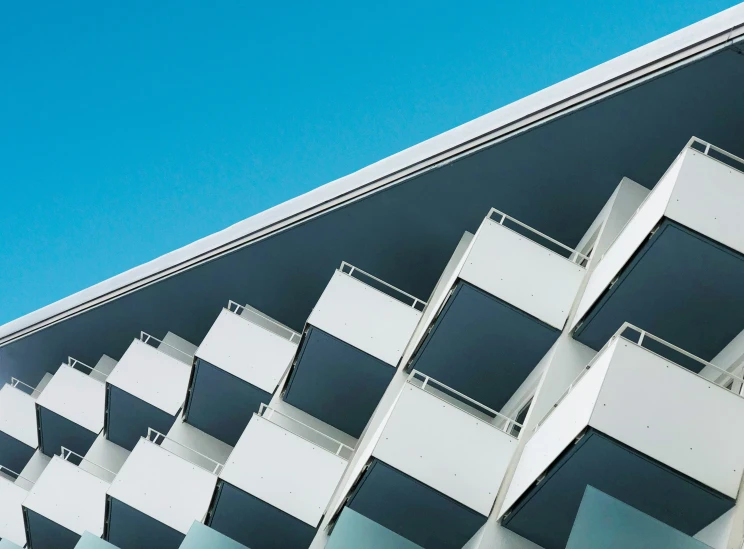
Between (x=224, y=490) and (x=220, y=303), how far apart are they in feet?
22.8

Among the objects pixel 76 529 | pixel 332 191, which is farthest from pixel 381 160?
pixel 76 529

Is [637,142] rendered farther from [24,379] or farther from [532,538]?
[24,379]

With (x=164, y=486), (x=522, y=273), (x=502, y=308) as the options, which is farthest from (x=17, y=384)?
(x=522, y=273)

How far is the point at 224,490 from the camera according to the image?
1638 cm

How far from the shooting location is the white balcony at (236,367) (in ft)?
66.3

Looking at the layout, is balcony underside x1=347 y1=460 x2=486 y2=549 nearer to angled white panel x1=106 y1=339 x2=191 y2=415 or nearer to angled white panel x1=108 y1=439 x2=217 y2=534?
angled white panel x1=108 y1=439 x2=217 y2=534

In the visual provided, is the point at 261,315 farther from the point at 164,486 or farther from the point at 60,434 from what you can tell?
the point at 60,434

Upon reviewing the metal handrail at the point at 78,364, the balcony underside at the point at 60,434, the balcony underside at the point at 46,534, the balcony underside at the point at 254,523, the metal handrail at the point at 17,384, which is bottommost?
the balcony underside at the point at 46,534

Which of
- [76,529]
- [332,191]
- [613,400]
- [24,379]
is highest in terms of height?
[332,191]

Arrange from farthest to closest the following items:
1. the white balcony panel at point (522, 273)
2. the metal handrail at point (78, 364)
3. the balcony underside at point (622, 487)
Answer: the metal handrail at point (78, 364), the white balcony panel at point (522, 273), the balcony underside at point (622, 487)

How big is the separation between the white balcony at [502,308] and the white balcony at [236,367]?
5.20 metres

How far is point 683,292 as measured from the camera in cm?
1236

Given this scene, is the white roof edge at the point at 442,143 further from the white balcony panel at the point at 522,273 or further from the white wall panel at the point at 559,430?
the white wall panel at the point at 559,430

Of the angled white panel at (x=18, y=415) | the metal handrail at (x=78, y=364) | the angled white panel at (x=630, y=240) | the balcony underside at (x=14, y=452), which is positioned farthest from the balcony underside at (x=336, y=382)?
the balcony underside at (x=14, y=452)
